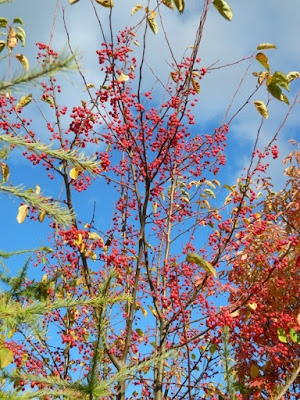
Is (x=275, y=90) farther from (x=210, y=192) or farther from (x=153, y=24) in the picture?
(x=210, y=192)

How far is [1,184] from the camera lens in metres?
3.11

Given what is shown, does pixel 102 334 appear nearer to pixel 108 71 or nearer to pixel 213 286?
pixel 213 286

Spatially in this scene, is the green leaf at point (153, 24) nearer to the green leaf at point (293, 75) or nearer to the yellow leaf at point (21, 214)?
the green leaf at point (293, 75)

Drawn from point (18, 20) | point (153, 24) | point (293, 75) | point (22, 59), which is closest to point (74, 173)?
point (22, 59)

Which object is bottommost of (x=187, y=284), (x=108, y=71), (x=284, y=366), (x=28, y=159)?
(x=284, y=366)

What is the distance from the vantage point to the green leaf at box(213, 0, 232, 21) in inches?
125

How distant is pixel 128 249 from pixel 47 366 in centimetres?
183

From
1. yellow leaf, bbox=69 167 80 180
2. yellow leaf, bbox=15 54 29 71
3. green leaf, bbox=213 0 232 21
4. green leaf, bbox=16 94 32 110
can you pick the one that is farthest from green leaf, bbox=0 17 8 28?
green leaf, bbox=213 0 232 21

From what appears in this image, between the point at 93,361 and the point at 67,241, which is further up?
the point at 67,241

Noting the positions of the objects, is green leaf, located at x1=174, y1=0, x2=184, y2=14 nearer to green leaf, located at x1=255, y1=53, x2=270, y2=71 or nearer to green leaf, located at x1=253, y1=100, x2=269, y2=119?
green leaf, located at x1=255, y1=53, x2=270, y2=71

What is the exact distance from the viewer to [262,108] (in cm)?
387

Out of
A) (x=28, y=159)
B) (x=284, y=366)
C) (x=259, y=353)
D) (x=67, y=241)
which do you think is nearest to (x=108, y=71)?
(x=28, y=159)

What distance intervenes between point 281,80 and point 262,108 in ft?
1.42

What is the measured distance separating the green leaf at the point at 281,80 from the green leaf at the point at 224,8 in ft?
2.10
